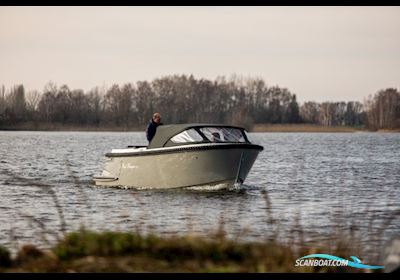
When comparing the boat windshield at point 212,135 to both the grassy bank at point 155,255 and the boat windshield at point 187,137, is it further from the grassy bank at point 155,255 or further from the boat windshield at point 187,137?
the grassy bank at point 155,255

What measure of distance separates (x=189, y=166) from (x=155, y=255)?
12.6m

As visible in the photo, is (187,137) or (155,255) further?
(187,137)

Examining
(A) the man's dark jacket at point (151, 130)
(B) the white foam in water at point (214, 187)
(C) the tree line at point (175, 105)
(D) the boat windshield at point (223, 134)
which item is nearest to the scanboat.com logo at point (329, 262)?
(D) the boat windshield at point (223, 134)

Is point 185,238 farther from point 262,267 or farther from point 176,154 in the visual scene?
point 176,154

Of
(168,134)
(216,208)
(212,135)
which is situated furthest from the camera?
(212,135)

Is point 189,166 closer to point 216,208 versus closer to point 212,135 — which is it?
point 212,135

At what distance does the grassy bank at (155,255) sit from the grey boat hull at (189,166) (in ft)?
37.6

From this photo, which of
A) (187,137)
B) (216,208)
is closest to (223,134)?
(187,137)

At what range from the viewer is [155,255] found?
8.50 metres

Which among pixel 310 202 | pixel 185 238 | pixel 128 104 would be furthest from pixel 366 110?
pixel 185 238

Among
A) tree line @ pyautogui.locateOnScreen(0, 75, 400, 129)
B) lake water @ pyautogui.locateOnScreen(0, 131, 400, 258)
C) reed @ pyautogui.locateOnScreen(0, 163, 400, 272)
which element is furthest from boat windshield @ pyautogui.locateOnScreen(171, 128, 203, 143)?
tree line @ pyautogui.locateOnScreen(0, 75, 400, 129)

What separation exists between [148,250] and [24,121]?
110 metres

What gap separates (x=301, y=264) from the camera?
27.4 ft

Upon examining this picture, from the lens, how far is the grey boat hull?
20703mm
